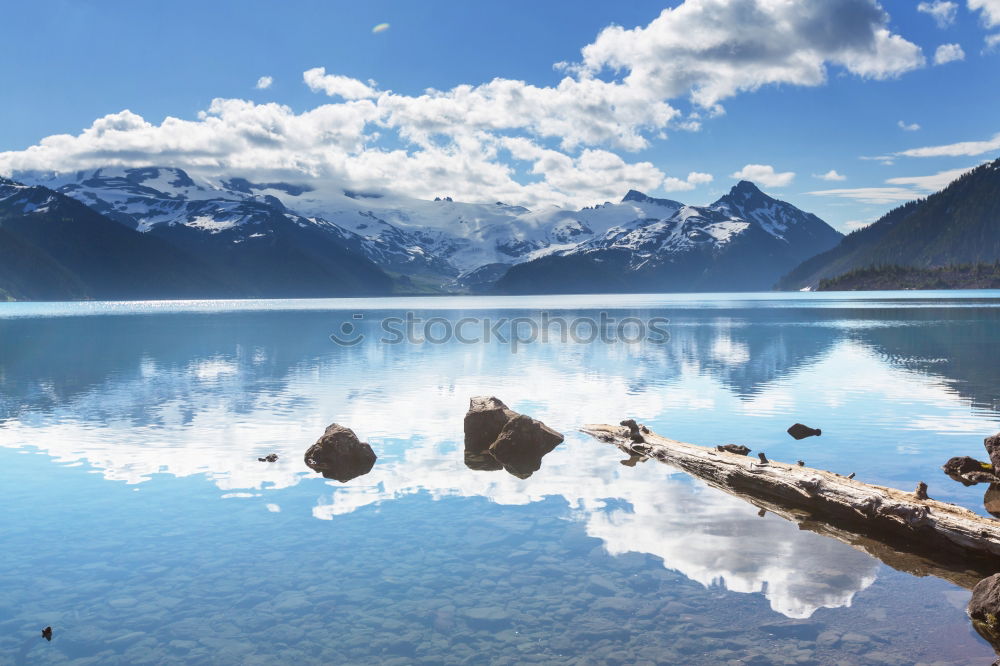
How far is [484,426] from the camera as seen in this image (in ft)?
92.4

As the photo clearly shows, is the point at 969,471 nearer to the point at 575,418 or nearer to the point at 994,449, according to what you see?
the point at 994,449

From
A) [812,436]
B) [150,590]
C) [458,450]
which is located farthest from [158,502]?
[812,436]

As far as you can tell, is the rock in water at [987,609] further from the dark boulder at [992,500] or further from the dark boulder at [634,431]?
the dark boulder at [634,431]

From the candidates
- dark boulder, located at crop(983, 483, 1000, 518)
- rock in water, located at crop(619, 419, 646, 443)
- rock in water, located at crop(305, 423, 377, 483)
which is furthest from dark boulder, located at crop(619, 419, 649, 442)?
dark boulder, located at crop(983, 483, 1000, 518)

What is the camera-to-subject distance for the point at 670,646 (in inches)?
469

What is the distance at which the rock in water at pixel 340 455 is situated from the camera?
2436cm

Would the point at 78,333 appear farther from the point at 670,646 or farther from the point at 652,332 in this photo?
the point at 670,646

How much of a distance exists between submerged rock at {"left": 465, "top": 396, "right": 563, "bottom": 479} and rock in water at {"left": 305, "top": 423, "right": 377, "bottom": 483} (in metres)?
3.66

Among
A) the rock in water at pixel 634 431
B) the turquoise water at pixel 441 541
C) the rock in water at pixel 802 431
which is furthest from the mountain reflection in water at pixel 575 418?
the rock in water at pixel 634 431

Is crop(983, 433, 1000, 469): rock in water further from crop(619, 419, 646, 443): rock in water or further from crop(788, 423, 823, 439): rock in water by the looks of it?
crop(619, 419, 646, 443): rock in water

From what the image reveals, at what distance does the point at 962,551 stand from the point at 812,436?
49.3ft

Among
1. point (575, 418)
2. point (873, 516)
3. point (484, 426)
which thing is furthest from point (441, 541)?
point (575, 418)

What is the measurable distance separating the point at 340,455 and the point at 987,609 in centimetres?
1838

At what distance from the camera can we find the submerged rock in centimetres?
2553
